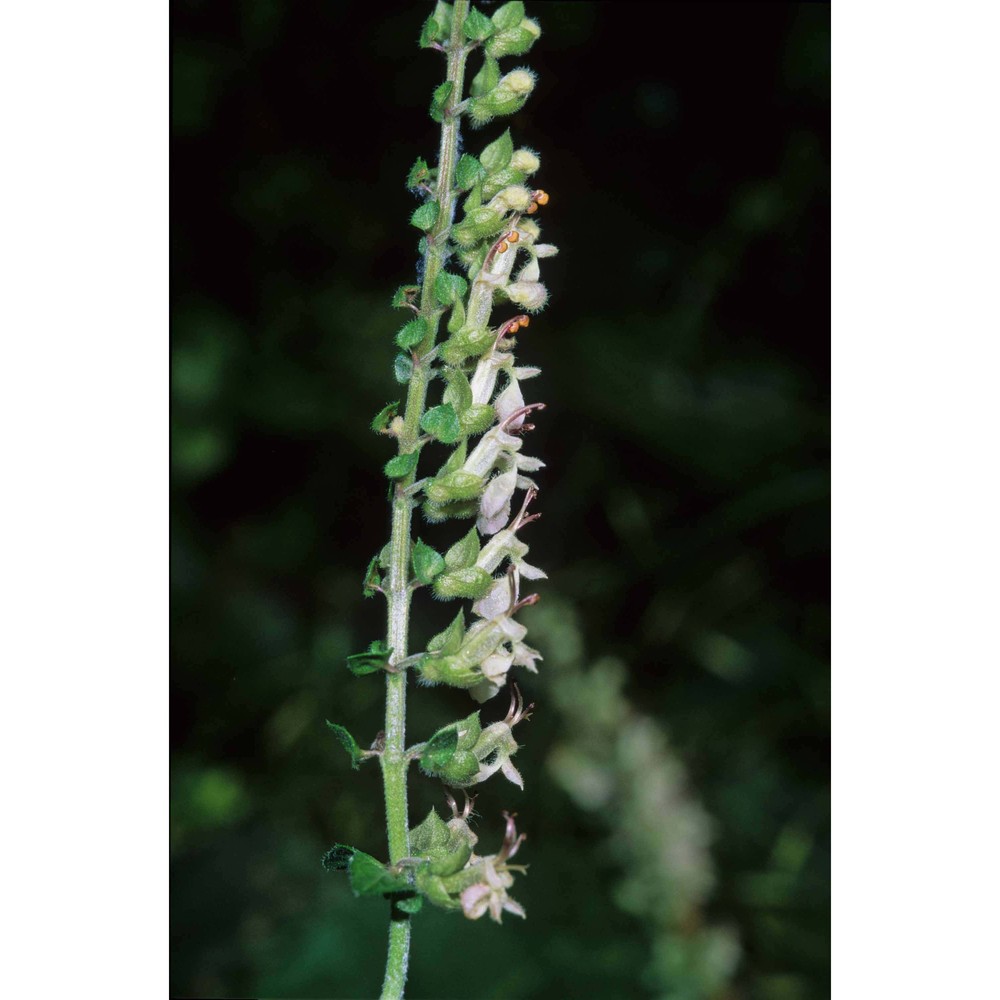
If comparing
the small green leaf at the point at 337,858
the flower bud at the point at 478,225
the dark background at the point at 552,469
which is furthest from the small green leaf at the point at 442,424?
the dark background at the point at 552,469

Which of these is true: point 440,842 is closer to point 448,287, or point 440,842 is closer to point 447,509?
point 447,509

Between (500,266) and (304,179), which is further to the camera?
(304,179)

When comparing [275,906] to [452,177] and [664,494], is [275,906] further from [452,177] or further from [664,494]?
[452,177]

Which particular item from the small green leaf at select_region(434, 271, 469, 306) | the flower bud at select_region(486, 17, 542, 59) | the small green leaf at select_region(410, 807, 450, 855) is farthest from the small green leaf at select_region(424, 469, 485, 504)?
the flower bud at select_region(486, 17, 542, 59)

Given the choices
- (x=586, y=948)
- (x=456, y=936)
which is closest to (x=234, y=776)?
(x=456, y=936)

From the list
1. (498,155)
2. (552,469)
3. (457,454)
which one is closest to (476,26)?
(498,155)
